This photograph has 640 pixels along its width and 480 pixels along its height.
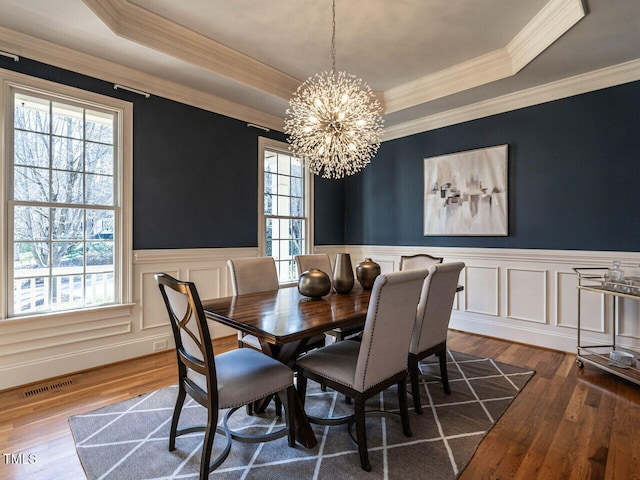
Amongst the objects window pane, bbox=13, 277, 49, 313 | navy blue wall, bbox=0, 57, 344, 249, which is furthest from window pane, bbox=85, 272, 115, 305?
navy blue wall, bbox=0, 57, 344, 249

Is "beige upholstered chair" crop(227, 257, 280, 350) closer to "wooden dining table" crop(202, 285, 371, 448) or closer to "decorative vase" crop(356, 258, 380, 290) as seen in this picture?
"wooden dining table" crop(202, 285, 371, 448)

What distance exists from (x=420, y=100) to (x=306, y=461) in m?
3.85

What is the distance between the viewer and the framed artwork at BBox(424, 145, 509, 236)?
387 cm

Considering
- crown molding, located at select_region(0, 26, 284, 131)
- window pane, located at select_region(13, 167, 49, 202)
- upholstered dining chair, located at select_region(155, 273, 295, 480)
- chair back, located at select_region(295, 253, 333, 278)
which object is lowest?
upholstered dining chair, located at select_region(155, 273, 295, 480)

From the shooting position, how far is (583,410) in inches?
90.4

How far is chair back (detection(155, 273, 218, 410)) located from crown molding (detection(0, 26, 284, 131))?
2414 mm

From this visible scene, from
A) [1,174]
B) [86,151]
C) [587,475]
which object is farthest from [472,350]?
[1,174]

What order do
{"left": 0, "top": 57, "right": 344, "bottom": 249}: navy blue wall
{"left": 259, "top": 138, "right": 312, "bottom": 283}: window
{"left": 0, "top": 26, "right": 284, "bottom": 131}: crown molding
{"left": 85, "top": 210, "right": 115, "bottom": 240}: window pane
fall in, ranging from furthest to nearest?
{"left": 259, "top": 138, "right": 312, "bottom": 283}: window, {"left": 0, "top": 57, "right": 344, "bottom": 249}: navy blue wall, {"left": 85, "top": 210, "right": 115, "bottom": 240}: window pane, {"left": 0, "top": 26, "right": 284, "bottom": 131}: crown molding

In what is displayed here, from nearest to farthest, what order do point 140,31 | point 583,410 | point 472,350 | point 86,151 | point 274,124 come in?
point 583,410 → point 140,31 → point 86,151 → point 472,350 → point 274,124

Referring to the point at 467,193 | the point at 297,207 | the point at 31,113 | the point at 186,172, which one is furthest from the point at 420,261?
the point at 31,113

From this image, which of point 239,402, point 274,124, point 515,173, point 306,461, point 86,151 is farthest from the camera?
point 274,124

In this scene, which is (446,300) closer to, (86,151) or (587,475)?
(587,475)

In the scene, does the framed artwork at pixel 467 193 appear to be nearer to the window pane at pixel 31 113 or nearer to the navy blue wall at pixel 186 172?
the navy blue wall at pixel 186 172

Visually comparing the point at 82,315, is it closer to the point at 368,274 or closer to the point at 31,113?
the point at 31,113
